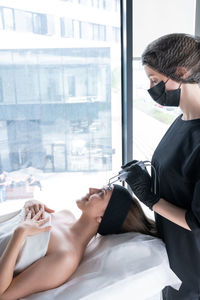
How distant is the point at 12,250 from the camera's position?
3.34 feet

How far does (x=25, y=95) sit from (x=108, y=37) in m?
0.69

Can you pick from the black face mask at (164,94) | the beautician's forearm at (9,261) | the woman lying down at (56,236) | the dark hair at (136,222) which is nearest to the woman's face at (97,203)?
the woman lying down at (56,236)

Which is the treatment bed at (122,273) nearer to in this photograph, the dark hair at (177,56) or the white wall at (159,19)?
the dark hair at (177,56)

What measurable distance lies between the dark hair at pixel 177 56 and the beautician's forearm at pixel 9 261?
85cm

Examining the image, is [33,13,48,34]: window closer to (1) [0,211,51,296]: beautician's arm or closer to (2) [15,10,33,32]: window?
(2) [15,10,33,32]: window

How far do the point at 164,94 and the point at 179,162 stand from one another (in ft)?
0.88

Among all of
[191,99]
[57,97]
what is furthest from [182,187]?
[57,97]

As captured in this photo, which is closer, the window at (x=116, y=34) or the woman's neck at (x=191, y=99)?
the woman's neck at (x=191, y=99)

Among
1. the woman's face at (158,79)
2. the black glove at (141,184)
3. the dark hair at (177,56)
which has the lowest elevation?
the black glove at (141,184)

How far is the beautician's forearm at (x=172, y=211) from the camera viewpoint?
0.96 metres

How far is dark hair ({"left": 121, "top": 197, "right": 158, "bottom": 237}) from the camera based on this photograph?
128cm

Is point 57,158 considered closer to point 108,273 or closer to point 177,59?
point 108,273

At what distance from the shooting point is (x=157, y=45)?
1015 millimetres

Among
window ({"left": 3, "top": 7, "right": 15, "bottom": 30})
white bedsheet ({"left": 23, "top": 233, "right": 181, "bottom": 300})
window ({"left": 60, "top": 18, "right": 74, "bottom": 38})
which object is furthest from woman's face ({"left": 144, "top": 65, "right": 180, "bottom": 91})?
window ({"left": 3, "top": 7, "right": 15, "bottom": 30})
